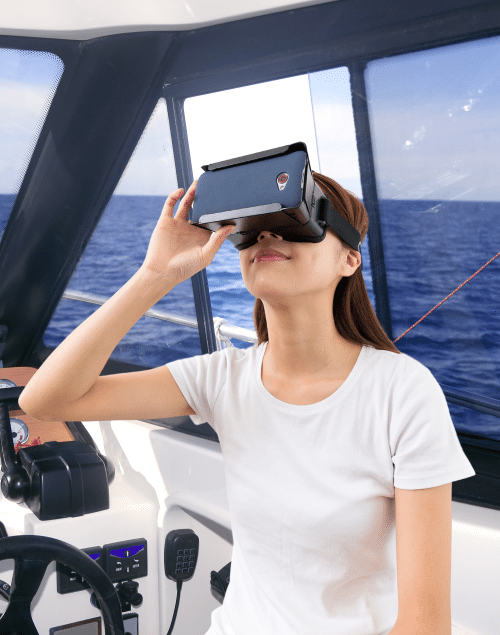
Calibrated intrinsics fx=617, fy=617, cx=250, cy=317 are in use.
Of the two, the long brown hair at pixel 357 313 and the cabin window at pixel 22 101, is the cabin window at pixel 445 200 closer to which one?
the long brown hair at pixel 357 313

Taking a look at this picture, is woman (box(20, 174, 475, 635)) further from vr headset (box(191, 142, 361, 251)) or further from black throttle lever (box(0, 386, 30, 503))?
black throttle lever (box(0, 386, 30, 503))

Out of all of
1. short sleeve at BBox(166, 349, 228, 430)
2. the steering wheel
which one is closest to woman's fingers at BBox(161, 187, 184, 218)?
short sleeve at BBox(166, 349, 228, 430)

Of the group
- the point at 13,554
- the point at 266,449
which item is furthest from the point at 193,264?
the point at 13,554

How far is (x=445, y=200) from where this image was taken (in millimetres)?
1937

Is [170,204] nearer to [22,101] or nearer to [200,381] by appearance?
[200,381]

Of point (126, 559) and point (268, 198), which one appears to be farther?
point (126, 559)

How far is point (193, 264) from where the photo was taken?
1.14 meters

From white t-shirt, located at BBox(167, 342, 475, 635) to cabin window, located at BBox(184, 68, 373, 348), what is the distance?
991mm

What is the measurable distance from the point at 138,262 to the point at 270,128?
102cm

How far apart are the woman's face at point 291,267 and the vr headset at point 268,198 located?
2 centimetres

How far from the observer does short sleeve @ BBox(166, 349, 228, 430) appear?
49.2 inches

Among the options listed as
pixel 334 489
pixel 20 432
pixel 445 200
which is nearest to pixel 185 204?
pixel 334 489

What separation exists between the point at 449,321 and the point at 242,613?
129cm

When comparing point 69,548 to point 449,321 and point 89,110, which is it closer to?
point 449,321
